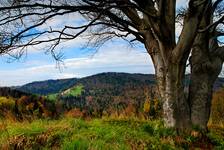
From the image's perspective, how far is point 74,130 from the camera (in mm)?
11086

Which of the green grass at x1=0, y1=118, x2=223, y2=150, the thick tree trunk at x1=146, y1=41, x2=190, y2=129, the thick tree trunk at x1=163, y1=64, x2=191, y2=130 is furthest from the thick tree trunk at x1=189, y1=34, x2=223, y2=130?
the green grass at x1=0, y1=118, x2=223, y2=150

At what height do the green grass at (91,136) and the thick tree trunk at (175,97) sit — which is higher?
the thick tree trunk at (175,97)

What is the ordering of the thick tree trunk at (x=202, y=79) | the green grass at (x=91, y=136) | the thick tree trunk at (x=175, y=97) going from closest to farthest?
the green grass at (x=91, y=136) → the thick tree trunk at (x=175, y=97) → the thick tree trunk at (x=202, y=79)

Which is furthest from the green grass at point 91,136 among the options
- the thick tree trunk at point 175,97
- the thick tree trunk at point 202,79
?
the thick tree trunk at point 202,79

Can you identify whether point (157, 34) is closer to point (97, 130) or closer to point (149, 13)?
point (149, 13)

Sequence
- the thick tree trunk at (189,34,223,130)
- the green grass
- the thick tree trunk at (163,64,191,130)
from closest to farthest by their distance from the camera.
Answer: the green grass < the thick tree trunk at (163,64,191,130) < the thick tree trunk at (189,34,223,130)

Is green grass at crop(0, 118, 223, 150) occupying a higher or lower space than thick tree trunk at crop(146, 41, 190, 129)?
lower

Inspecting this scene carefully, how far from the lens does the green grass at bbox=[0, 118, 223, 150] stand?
915 cm

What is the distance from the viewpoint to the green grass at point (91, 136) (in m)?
9.15

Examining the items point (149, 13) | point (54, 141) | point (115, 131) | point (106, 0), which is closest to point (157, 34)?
point (149, 13)

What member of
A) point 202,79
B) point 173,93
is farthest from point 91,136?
point 202,79

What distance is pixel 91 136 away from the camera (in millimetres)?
10219

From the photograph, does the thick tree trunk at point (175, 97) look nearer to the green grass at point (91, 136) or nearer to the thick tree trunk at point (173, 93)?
the thick tree trunk at point (173, 93)

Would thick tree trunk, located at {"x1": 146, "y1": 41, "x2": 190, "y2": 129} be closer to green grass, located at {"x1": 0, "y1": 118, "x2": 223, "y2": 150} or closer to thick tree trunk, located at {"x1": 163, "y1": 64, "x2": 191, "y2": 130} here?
thick tree trunk, located at {"x1": 163, "y1": 64, "x2": 191, "y2": 130}
